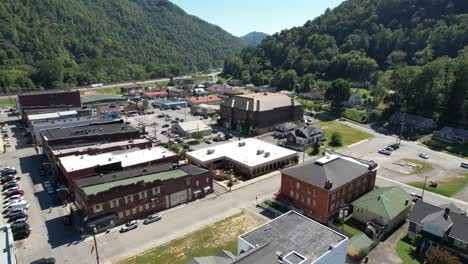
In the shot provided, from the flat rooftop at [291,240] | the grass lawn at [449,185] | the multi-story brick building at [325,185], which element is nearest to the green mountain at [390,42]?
the grass lawn at [449,185]

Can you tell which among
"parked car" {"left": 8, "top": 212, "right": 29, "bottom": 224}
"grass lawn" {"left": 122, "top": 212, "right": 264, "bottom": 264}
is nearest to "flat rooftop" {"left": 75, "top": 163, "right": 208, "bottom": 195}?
"parked car" {"left": 8, "top": 212, "right": 29, "bottom": 224}

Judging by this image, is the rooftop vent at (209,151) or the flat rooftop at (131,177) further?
the rooftop vent at (209,151)

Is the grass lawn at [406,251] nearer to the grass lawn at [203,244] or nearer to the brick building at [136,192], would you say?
the grass lawn at [203,244]

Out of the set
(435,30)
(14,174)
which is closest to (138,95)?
(14,174)

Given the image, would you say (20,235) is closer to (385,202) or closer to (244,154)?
(244,154)

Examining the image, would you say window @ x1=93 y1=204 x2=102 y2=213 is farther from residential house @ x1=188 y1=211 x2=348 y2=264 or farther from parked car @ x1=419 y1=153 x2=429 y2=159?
parked car @ x1=419 y1=153 x2=429 y2=159
